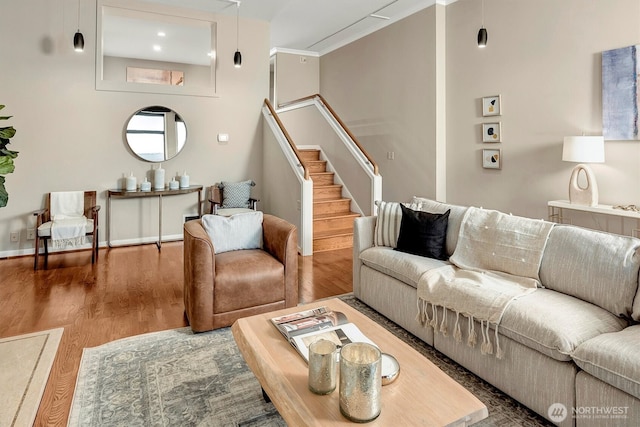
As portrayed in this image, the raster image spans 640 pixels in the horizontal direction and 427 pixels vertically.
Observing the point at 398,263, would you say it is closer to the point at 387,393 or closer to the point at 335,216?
the point at 387,393

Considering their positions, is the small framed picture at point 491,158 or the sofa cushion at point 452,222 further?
the small framed picture at point 491,158

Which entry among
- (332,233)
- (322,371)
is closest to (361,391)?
(322,371)

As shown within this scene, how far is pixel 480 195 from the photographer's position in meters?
5.06

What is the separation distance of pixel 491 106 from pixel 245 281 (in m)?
3.80

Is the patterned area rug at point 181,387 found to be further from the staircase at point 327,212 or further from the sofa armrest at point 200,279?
the staircase at point 327,212

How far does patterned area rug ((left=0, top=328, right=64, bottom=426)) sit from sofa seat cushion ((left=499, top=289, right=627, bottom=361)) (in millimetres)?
2356

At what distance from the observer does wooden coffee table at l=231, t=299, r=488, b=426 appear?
124cm

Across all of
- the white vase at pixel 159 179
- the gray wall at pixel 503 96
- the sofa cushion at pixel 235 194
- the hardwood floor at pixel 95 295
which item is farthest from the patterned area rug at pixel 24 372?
the gray wall at pixel 503 96

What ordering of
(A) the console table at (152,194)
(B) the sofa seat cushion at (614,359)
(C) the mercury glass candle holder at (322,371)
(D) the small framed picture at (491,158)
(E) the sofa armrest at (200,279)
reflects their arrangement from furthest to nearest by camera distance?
(A) the console table at (152,194), (D) the small framed picture at (491,158), (E) the sofa armrest at (200,279), (B) the sofa seat cushion at (614,359), (C) the mercury glass candle holder at (322,371)

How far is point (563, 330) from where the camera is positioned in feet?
5.69

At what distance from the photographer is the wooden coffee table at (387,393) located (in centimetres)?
124

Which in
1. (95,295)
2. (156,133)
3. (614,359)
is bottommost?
(95,295)

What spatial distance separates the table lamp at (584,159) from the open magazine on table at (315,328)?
9.94 ft

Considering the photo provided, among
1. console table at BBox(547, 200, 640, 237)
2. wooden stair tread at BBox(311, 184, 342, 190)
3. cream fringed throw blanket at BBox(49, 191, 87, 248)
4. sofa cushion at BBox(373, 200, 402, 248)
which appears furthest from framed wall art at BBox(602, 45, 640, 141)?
cream fringed throw blanket at BBox(49, 191, 87, 248)
